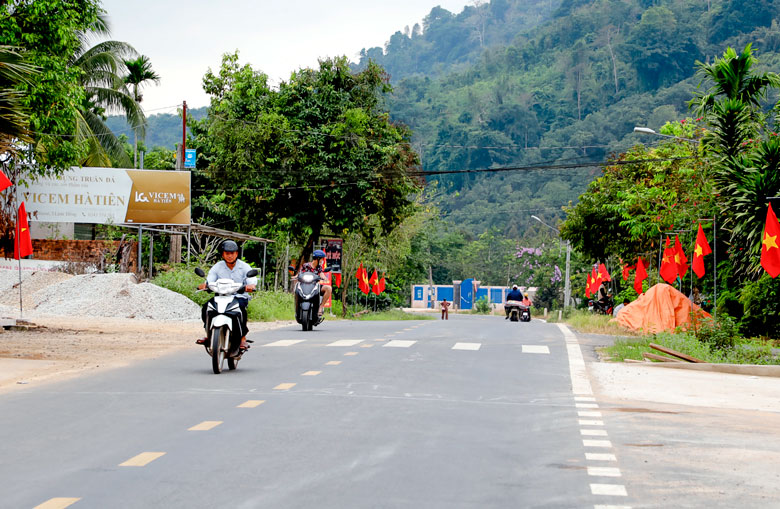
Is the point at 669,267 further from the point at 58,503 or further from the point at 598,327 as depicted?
the point at 58,503

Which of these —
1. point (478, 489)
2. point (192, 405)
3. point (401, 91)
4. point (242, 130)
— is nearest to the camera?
point (478, 489)

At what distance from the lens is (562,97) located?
14838 centimetres

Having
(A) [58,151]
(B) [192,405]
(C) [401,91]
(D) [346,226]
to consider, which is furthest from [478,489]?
(C) [401,91]

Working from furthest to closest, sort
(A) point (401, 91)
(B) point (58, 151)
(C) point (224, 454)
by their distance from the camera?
(A) point (401, 91) → (B) point (58, 151) → (C) point (224, 454)

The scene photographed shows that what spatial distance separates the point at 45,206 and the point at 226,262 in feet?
86.2

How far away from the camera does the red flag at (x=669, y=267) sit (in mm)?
31484

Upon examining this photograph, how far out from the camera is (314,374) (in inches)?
565

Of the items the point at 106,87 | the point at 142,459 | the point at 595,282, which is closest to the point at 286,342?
the point at 142,459

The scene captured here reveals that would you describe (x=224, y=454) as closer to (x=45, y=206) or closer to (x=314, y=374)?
(x=314, y=374)

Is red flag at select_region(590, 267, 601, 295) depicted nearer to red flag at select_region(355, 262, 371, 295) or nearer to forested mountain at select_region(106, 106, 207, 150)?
red flag at select_region(355, 262, 371, 295)

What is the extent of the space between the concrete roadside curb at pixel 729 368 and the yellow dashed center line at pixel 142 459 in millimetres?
11284

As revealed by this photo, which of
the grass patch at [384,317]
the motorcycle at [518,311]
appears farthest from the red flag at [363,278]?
the motorcycle at [518,311]

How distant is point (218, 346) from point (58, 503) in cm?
774

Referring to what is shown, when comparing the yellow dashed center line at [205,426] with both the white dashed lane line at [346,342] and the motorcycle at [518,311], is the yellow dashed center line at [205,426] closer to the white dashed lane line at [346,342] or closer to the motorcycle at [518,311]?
the white dashed lane line at [346,342]
